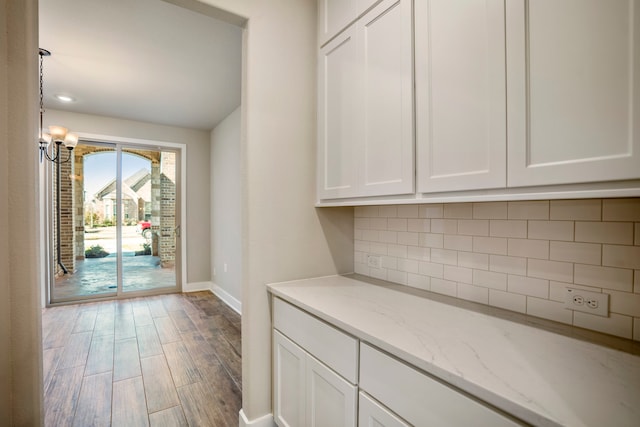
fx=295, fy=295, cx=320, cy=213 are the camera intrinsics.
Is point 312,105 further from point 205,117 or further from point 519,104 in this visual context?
point 205,117

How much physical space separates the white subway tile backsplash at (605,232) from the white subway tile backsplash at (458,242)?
40cm

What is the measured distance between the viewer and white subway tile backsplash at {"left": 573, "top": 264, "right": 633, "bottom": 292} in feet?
3.16

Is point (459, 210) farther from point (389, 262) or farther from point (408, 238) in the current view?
point (389, 262)

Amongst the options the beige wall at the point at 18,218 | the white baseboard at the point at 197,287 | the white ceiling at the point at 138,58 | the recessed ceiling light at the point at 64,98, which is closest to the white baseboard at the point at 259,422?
the beige wall at the point at 18,218

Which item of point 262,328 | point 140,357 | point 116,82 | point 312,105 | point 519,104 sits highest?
point 116,82

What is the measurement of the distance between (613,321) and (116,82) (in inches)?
160

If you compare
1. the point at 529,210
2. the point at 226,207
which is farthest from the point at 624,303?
the point at 226,207

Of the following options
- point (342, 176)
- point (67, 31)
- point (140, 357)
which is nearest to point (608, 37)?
point (342, 176)

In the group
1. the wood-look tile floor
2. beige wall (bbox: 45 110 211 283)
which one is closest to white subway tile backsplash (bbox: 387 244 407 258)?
the wood-look tile floor

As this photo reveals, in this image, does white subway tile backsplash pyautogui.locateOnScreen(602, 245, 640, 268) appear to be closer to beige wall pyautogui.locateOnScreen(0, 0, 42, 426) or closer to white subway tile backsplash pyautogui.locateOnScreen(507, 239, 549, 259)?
white subway tile backsplash pyautogui.locateOnScreen(507, 239, 549, 259)

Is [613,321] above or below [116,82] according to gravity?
below

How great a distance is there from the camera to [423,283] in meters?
1.59

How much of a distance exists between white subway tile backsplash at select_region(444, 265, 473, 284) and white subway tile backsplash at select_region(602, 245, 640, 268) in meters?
0.48

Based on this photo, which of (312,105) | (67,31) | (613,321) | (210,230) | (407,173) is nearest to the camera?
(613,321)
